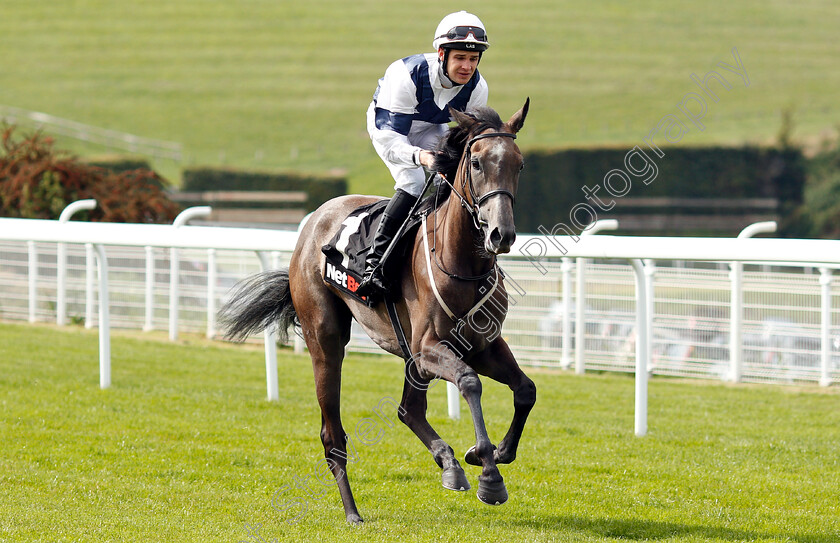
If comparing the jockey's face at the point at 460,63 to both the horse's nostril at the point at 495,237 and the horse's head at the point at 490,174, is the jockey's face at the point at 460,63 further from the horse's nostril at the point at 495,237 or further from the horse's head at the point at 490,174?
the horse's nostril at the point at 495,237

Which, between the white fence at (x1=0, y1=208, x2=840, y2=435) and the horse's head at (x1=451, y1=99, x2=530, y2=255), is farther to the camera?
the white fence at (x1=0, y1=208, x2=840, y2=435)

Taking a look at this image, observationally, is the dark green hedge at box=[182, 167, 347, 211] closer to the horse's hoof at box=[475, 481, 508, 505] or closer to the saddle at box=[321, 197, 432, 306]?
the saddle at box=[321, 197, 432, 306]

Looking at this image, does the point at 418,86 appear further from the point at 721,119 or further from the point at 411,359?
the point at 721,119

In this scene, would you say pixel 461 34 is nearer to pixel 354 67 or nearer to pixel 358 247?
pixel 358 247

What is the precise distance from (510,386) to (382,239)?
33.7 inches

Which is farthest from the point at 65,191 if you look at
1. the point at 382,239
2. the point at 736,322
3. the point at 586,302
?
the point at 382,239

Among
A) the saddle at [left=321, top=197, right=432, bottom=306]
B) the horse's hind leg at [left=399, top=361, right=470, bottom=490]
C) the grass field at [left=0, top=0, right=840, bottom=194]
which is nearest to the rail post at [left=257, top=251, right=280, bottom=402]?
the saddle at [left=321, top=197, right=432, bottom=306]

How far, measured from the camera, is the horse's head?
3.37 m

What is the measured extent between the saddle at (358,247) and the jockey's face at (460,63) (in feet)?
1.78

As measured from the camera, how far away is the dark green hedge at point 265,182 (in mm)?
24438

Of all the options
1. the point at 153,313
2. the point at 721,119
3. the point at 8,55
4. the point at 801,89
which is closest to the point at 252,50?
the point at 8,55

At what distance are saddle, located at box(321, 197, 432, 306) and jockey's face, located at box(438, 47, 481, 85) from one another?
0.54 meters

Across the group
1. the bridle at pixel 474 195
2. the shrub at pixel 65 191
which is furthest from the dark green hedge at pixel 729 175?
the bridle at pixel 474 195

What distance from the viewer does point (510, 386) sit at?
3.89 metres
